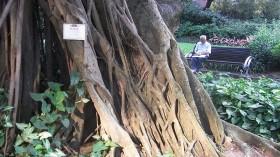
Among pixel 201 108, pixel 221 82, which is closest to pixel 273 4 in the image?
pixel 221 82

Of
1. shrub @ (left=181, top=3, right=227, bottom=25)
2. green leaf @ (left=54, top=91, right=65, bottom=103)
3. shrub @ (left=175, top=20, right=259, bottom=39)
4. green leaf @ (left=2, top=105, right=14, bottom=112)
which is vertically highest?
shrub @ (left=181, top=3, right=227, bottom=25)

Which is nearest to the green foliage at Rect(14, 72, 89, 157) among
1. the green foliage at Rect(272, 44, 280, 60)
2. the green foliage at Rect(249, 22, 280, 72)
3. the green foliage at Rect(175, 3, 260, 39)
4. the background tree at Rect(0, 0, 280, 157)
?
the background tree at Rect(0, 0, 280, 157)

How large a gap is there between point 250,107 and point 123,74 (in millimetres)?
1830

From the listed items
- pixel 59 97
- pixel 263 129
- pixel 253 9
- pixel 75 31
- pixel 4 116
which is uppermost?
pixel 253 9

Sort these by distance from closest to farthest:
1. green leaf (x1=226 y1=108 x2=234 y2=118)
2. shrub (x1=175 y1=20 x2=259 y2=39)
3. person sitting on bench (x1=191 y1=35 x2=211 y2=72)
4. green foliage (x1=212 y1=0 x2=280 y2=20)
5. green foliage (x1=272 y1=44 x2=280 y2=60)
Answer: green leaf (x1=226 y1=108 x2=234 y2=118) < person sitting on bench (x1=191 y1=35 x2=211 y2=72) < green foliage (x1=272 y1=44 x2=280 y2=60) < shrub (x1=175 y1=20 x2=259 y2=39) < green foliage (x1=212 y1=0 x2=280 y2=20)

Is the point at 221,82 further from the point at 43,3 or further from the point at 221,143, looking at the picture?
the point at 43,3

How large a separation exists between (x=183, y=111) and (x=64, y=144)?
1.13 m

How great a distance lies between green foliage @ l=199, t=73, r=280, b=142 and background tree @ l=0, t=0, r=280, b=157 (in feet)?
1.64

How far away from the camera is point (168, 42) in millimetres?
3570

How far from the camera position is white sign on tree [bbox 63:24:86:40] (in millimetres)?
3043

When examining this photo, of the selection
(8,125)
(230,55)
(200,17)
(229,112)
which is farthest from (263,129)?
(200,17)

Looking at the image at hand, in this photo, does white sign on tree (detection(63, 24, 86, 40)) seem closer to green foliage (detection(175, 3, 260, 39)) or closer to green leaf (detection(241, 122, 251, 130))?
green leaf (detection(241, 122, 251, 130))

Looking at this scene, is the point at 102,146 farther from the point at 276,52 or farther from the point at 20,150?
the point at 276,52

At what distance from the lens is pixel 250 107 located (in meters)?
4.33
